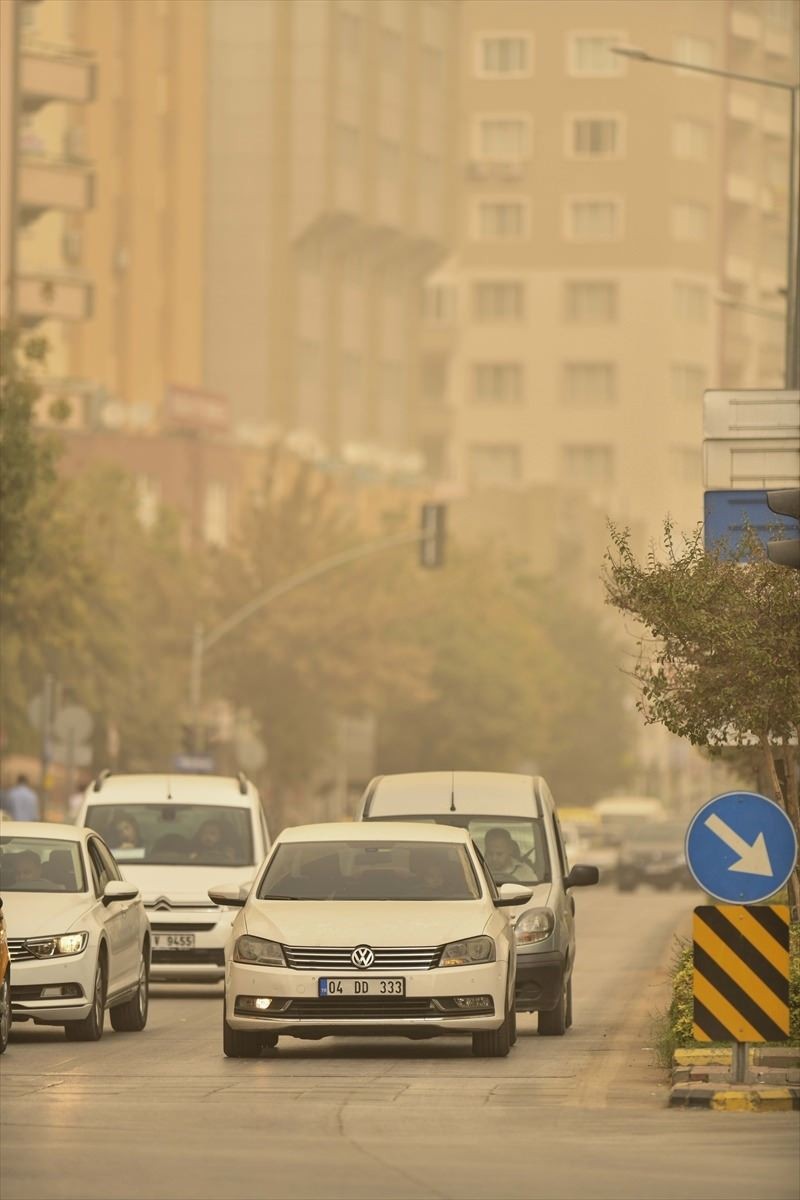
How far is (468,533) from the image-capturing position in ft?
536

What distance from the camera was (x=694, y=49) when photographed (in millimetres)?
171500

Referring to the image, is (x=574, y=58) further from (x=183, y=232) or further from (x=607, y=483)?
(x=183, y=232)

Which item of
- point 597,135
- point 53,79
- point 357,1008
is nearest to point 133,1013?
point 357,1008

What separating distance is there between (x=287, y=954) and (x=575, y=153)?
15968 centimetres

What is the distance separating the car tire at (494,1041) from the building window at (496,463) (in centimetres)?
15899

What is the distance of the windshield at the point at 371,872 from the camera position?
1953 centimetres

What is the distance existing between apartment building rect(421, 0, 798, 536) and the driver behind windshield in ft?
491

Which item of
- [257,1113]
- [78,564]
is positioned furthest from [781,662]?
[78,564]

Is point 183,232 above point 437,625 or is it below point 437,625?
above

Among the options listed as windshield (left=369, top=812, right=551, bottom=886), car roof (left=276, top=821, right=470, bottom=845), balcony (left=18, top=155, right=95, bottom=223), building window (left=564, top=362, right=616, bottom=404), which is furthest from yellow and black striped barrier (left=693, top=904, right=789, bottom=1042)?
building window (left=564, top=362, right=616, bottom=404)

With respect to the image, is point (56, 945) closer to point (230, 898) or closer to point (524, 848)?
point (230, 898)

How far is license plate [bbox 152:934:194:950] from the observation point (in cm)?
2658

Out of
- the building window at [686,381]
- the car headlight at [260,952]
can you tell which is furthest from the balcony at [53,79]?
the building window at [686,381]

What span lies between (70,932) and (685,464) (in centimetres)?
15747
